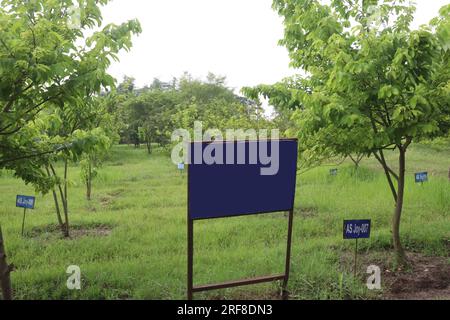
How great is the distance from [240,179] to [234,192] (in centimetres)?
14

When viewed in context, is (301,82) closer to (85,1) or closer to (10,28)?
(85,1)

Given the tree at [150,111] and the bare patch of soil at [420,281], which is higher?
the tree at [150,111]

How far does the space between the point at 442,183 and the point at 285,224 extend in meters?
5.15

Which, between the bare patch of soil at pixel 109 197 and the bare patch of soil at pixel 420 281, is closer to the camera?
the bare patch of soil at pixel 420 281

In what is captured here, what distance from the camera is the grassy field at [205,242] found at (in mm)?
4961

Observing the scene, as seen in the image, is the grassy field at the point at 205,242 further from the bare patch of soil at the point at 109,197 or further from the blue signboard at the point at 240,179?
the blue signboard at the point at 240,179

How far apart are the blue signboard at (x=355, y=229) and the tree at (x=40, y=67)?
10.1 ft

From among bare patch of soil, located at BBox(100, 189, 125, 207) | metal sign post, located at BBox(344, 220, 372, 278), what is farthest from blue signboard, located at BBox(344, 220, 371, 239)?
bare patch of soil, located at BBox(100, 189, 125, 207)

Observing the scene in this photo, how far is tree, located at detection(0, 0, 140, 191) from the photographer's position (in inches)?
137

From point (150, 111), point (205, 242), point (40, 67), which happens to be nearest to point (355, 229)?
point (205, 242)

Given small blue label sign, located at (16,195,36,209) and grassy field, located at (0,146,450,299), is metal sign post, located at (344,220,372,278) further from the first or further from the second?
small blue label sign, located at (16,195,36,209)

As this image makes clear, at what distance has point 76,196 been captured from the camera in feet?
36.6

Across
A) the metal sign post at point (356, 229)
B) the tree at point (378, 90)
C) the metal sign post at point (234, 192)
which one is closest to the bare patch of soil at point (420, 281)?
the tree at point (378, 90)

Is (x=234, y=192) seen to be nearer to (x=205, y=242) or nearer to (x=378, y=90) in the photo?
(x=378, y=90)
